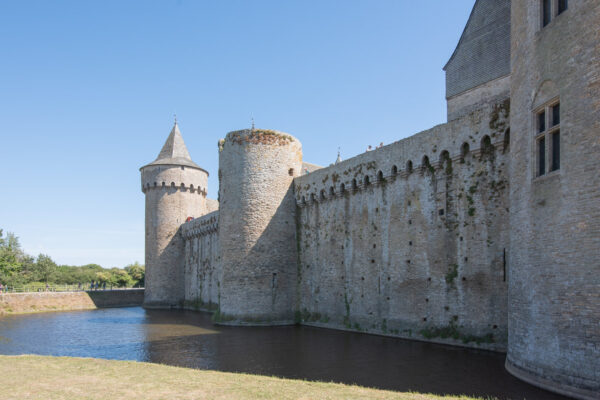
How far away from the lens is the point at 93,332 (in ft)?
78.8

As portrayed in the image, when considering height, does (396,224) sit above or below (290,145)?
below

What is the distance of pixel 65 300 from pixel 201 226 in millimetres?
13957

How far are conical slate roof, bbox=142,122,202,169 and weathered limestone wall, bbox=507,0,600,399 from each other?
36.1 meters

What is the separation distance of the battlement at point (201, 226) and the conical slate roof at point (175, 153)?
6.04 m

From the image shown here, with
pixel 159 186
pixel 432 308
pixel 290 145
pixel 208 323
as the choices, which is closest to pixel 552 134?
pixel 432 308

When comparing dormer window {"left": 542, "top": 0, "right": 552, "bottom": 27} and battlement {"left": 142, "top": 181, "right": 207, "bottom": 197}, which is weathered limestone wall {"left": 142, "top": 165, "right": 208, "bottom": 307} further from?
dormer window {"left": 542, "top": 0, "right": 552, "bottom": 27}

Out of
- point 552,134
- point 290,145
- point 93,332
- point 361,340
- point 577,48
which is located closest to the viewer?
point 577,48

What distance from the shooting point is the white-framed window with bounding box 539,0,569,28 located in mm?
10319

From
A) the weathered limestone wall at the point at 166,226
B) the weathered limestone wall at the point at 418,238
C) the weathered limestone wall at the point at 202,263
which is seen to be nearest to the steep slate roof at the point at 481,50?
the weathered limestone wall at the point at 418,238

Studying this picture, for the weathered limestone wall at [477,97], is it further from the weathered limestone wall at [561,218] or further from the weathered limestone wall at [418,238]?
the weathered limestone wall at [561,218]

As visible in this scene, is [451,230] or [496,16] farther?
[496,16]

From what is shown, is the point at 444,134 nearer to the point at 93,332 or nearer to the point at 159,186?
the point at 93,332

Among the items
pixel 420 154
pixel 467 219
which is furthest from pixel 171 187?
pixel 467 219

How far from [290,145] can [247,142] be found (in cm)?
252
